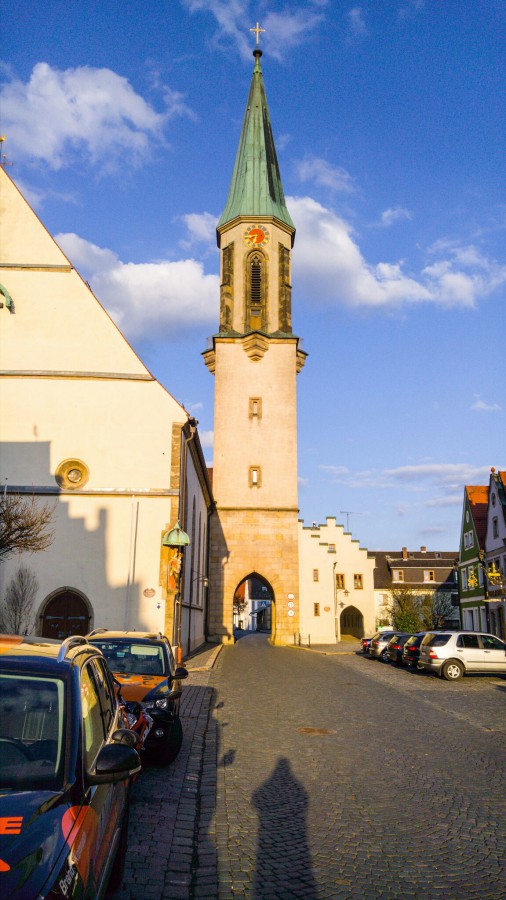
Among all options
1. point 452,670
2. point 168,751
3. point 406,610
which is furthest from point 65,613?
point 406,610

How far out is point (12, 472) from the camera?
2381 centimetres

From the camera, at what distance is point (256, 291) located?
45.8 metres

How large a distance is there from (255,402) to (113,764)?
39.8 meters

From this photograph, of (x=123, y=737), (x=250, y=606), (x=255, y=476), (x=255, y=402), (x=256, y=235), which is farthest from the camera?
(x=250, y=606)

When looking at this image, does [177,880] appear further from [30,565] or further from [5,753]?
[30,565]

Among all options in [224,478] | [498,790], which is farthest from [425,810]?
[224,478]

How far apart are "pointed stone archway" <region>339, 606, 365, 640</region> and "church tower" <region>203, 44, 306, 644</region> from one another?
55.4 feet

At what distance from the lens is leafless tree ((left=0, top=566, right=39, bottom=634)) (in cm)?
2222

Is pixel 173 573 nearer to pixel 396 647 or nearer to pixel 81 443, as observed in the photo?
pixel 81 443

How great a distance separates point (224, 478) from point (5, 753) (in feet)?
126

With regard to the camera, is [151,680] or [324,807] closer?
[324,807]

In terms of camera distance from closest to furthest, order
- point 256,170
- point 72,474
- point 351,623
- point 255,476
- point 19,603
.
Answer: point 19,603 < point 72,474 < point 255,476 < point 256,170 < point 351,623

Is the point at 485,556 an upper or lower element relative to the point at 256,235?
lower

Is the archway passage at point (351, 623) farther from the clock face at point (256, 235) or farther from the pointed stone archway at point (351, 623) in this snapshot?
the clock face at point (256, 235)
